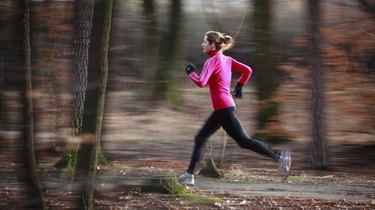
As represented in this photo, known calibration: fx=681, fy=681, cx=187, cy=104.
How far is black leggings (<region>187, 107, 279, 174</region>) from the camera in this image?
8211 millimetres

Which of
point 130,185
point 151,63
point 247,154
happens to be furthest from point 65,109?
point 151,63

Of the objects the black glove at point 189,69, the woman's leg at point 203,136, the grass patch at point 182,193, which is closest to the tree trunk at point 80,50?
the woman's leg at point 203,136

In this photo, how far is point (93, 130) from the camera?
4945 mm

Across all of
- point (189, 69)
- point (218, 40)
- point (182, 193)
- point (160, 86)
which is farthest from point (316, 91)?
point (160, 86)

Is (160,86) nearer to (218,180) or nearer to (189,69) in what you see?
(218,180)

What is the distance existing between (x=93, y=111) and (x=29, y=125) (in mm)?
949

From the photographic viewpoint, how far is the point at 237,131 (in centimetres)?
828

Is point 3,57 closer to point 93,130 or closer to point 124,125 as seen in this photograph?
point 93,130

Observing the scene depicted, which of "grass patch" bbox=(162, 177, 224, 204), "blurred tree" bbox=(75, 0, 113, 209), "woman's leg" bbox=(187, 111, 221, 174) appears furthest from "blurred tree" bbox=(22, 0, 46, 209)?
"woman's leg" bbox=(187, 111, 221, 174)

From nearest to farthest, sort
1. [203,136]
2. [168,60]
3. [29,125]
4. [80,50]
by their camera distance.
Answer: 1. [29,125]
2. [203,136]
3. [80,50]
4. [168,60]

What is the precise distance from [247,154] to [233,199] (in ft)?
18.4

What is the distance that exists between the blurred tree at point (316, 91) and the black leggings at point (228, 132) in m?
3.21

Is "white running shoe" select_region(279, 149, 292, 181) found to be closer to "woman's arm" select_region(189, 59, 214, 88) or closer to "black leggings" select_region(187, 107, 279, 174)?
"black leggings" select_region(187, 107, 279, 174)

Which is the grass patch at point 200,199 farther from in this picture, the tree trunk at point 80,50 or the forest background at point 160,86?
the tree trunk at point 80,50
